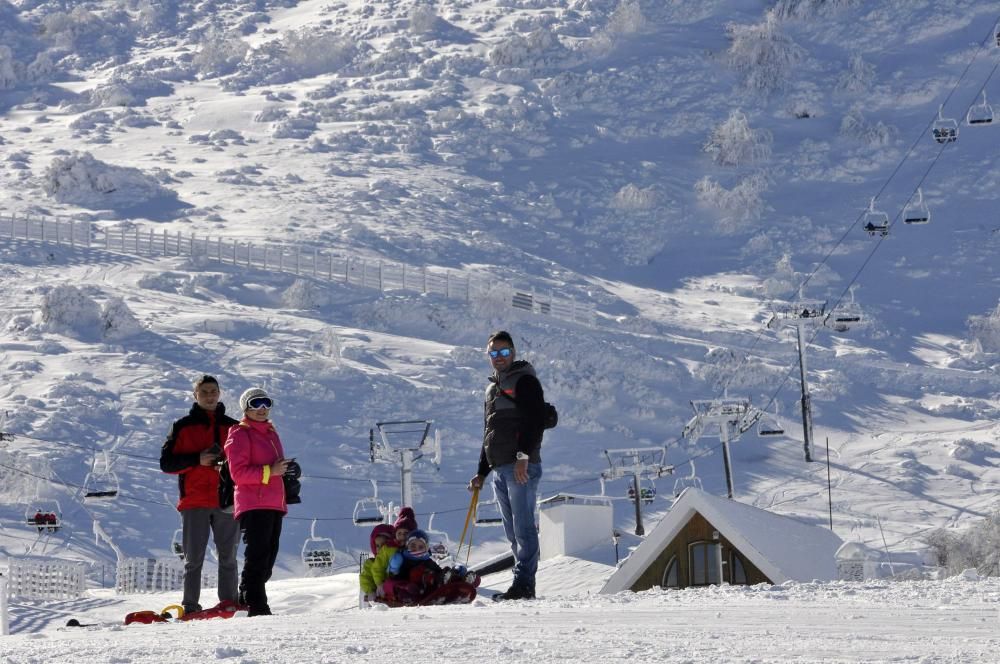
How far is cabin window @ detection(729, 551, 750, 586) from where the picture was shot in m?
18.9

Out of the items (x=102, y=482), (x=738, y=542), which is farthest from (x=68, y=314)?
(x=738, y=542)

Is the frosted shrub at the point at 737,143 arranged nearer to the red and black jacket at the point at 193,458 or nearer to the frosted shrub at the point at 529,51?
the frosted shrub at the point at 529,51

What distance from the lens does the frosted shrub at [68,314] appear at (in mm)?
49062

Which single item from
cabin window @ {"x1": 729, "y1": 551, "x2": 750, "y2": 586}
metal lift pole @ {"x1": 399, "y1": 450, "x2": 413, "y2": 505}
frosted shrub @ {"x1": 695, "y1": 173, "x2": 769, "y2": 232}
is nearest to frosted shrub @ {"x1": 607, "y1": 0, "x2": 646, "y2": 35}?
frosted shrub @ {"x1": 695, "y1": 173, "x2": 769, "y2": 232}

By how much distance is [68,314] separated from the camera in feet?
162

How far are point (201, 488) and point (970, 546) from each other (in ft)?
84.9

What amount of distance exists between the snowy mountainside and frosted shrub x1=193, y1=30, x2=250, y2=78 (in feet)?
1.00

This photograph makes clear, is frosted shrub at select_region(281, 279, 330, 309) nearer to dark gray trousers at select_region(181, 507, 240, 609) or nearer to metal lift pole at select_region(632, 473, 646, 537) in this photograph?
metal lift pole at select_region(632, 473, 646, 537)

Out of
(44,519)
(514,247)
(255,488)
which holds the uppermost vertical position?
(514,247)

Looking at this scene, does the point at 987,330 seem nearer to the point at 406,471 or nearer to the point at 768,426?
the point at 768,426

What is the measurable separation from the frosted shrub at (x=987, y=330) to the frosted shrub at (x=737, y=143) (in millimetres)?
17298

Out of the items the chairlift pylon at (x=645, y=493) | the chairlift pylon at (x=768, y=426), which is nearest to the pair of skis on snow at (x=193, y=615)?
the chairlift pylon at (x=645, y=493)

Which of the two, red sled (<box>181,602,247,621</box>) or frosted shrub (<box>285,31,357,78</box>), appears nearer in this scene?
red sled (<box>181,602,247,621</box>)

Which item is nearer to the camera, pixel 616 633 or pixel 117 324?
pixel 616 633
